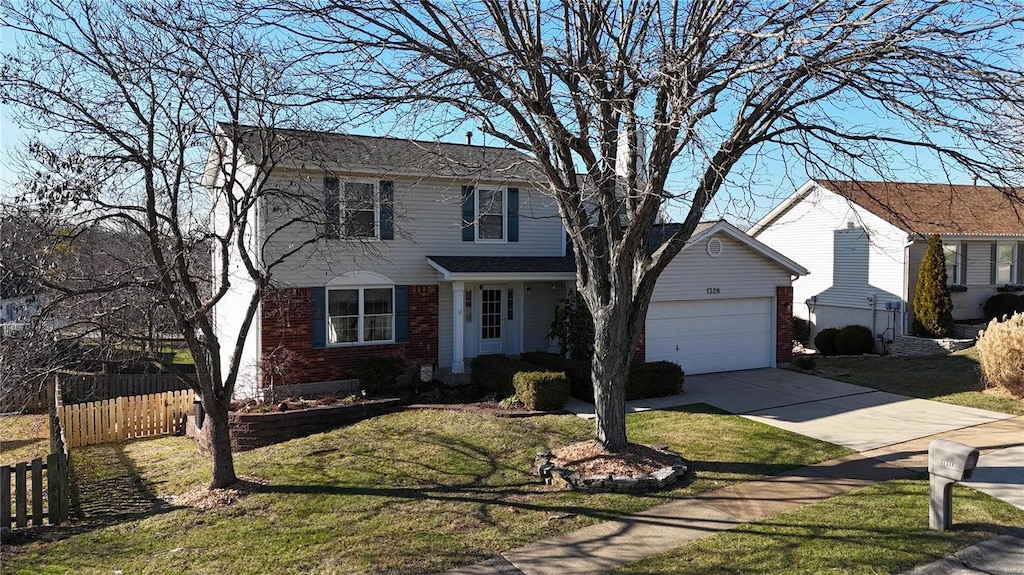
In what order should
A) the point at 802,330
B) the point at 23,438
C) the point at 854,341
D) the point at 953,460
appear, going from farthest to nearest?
the point at 802,330 → the point at 854,341 → the point at 23,438 → the point at 953,460

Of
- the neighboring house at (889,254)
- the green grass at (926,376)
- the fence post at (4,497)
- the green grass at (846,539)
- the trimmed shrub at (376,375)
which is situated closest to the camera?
the green grass at (846,539)

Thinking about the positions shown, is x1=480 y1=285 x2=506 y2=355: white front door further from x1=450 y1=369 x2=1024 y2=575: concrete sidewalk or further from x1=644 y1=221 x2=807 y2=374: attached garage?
x1=450 y1=369 x2=1024 y2=575: concrete sidewalk

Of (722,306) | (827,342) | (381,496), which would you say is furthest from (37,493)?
(827,342)

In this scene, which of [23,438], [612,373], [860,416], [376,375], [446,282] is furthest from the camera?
[446,282]

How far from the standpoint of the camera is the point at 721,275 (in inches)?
671

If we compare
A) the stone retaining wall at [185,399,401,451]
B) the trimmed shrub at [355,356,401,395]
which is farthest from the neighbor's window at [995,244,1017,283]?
the stone retaining wall at [185,399,401,451]

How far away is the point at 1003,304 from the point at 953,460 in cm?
1960

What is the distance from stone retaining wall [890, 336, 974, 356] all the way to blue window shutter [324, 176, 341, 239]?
17968mm

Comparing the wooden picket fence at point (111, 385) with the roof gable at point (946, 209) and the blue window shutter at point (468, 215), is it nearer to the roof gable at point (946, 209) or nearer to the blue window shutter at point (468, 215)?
the blue window shutter at point (468, 215)

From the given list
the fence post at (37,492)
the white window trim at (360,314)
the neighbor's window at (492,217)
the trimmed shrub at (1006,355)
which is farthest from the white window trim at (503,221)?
the trimmed shrub at (1006,355)

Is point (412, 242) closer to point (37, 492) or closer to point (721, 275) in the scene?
point (721, 275)

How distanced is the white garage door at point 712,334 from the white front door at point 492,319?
3.74 metres

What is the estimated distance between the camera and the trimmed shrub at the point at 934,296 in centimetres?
2067

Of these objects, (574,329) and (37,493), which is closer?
(37,493)
